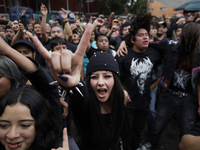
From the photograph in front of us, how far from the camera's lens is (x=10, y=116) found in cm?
98

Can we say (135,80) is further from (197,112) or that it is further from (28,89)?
(28,89)

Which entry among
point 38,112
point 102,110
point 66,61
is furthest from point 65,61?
point 102,110

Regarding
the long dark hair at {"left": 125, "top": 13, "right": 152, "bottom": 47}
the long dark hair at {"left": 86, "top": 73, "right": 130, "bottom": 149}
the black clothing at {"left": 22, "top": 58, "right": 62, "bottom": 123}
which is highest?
the long dark hair at {"left": 125, "top": 13, "right": 152, "bottom": 47}

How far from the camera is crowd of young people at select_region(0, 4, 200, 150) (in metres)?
1.00

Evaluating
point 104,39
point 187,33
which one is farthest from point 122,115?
point 104,39

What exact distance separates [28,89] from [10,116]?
0.76 ft

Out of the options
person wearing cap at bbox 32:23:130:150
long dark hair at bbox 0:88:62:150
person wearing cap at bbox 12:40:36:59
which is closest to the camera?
long dark hair at bbox 0:88:62:150

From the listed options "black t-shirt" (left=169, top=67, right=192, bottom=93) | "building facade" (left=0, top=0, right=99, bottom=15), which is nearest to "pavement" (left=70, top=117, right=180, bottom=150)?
"black t-shirt" (left=169, top=67, right=192, bottom=93)

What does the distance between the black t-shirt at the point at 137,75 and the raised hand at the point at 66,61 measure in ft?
5.23

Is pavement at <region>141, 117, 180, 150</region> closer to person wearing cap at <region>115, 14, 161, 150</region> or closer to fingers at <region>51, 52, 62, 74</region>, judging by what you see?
person wearing cap at <region>115, 14, 161, 150</region>

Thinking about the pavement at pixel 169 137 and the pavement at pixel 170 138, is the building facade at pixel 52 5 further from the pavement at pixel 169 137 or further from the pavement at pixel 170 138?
the pavement at pixel 170 138

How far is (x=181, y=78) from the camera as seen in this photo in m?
2.33

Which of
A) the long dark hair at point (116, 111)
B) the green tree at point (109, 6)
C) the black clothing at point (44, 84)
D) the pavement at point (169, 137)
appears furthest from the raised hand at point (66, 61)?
the green tree at point (109, 6)

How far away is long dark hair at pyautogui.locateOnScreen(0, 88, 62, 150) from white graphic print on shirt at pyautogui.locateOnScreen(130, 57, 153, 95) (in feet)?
5.38
